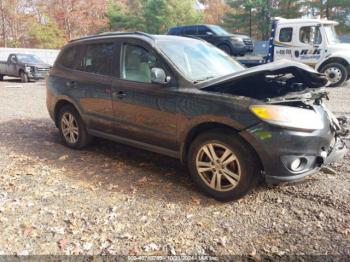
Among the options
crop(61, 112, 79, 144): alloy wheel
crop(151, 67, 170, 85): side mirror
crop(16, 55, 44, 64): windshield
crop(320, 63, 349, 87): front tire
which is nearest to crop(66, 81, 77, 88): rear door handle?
crop(61, 112, 79, 144): alloy wheel

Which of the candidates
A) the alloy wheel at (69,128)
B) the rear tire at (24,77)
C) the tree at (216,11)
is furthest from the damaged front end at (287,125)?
the tree at (216,11)

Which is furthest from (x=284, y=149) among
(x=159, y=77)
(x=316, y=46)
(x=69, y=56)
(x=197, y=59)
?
(x=316, y=46)

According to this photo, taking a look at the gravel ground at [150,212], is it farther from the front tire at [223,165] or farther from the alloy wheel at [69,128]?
the alloy wheel at [69,128]

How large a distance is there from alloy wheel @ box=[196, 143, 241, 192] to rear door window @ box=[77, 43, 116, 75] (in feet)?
6.00

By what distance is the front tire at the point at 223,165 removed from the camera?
3.38 m

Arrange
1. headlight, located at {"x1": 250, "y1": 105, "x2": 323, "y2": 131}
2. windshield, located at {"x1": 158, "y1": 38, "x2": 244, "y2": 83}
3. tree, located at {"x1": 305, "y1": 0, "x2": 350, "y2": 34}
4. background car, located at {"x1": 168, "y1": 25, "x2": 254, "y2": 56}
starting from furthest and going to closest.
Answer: tree, located at {"x1": 305, "y1": 0, "x2": 350, "y2": 34}
background car, located at {"x1": 168, "y1": 25, "x2": 254, "y2": 56}
windshield, located at {"x1": 158, "y1": 38, "x2": 244, "y2": 83}
headlight, located at {"x1": 250, "y1": 105, "x2": 323, "y2": 131}

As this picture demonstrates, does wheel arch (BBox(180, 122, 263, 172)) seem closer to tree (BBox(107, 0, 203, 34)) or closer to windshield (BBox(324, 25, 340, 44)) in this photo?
windshield (BBox(324, 25, 340, 44))

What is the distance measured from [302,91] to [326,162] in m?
0.79

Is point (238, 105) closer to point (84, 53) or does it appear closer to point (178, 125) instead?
point (178, 125)

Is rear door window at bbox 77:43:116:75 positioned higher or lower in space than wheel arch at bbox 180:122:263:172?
higher

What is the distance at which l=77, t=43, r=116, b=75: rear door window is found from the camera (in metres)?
4.62

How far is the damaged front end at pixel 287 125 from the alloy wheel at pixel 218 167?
29cm

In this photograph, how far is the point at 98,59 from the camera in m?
4.82

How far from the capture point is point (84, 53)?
16.7ft
